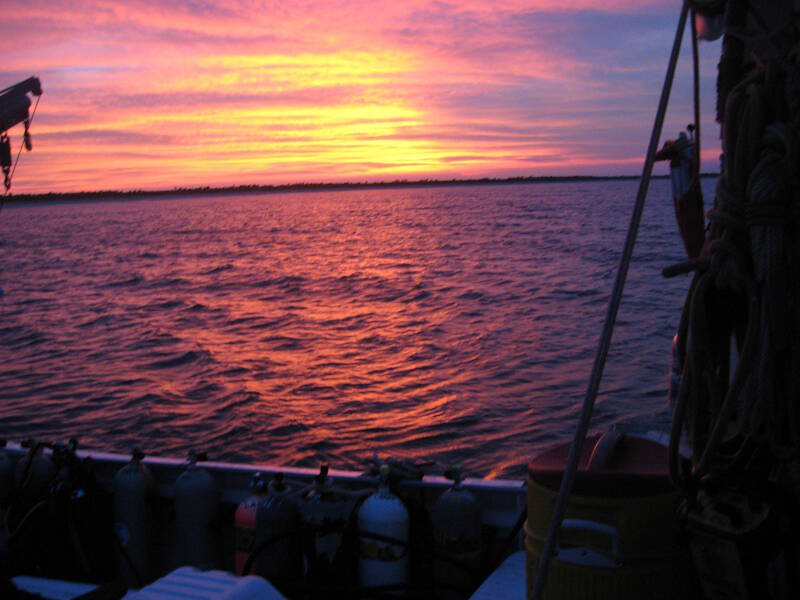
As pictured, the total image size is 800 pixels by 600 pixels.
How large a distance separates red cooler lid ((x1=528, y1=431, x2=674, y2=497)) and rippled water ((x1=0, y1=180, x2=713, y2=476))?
23.9 ft

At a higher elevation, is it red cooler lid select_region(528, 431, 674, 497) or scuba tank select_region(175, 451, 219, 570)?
red cooler lid select_region(528, 431, 674, 497)

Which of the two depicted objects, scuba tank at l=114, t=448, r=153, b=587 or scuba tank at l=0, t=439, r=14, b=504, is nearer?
scuba tank at l=114, t=448, r=153, b=587

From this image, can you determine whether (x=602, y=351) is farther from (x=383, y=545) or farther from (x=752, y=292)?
(x=383, y=545)

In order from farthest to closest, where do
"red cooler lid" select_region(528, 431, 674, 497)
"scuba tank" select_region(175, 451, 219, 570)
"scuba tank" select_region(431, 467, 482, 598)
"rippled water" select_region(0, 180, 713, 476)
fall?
"rippled water" select_region(0, 180, 713, 476) → "scuba tank" select_region(175, 451, 219, 570) → "scuba tank" select_region(431, 467, 482, 598) → "red cooler lid" select_region(528, 431, 674, 497)

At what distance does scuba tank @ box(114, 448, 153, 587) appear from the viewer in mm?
4758

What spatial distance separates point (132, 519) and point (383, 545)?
171 centimetres

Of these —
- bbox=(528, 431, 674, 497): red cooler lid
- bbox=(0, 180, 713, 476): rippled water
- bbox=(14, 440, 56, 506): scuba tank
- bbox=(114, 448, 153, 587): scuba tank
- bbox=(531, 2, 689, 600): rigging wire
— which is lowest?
bbox=(0, 180, 713, 476): rippled water

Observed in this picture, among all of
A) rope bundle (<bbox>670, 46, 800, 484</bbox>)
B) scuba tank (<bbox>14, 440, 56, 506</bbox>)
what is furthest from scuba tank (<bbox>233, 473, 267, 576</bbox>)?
rope bundle (<bbox>670, 46, 800, 484</bbox>)

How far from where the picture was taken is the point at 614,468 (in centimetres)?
248

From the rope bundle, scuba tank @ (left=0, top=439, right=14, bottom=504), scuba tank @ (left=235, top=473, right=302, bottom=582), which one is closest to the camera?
the rope bundle

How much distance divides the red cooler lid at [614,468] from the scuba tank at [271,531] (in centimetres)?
212

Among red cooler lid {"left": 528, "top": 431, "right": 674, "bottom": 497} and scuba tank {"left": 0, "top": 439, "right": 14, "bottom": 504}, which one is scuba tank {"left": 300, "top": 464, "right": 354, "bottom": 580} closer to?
red cooler lid {"left": 528, "top": 431, "right": 674, "bottom": 497}

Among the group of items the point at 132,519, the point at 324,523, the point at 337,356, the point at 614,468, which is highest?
the point at 614,468

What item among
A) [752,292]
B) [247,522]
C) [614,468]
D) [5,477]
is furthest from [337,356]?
[752,292]
